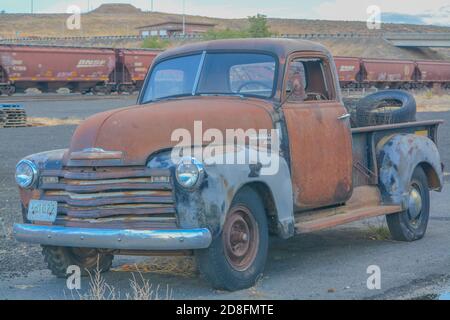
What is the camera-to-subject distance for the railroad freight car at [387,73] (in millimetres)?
63844

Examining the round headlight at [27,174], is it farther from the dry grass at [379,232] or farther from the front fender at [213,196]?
the dry grass at [379,232]

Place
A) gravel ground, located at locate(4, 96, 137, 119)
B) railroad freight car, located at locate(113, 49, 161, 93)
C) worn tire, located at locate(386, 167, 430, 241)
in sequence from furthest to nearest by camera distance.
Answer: railroad freight car, located at locate(113, 49, 161, 93)
gravel ground, located at locate(4, 96, 137, 119)
worn tire, located at locate(386, 167, 430, 241)

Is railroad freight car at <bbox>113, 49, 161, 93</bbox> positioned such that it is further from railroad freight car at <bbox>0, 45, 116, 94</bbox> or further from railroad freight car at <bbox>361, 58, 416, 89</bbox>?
railroad freight car at <bbox>361, 58, 416, 89</bbox>

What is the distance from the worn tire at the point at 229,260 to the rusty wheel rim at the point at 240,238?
0.01 meters

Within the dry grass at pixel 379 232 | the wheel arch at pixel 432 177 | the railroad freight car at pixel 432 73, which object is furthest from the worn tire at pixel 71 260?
the railroad freight car at pixel 432 73

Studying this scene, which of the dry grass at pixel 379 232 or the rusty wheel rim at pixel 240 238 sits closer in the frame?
the rusty wheel rim at pixel 240 238

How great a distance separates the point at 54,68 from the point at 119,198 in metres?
44.2

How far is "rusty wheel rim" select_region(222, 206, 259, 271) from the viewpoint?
631 cm

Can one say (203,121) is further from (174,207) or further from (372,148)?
(372,148)

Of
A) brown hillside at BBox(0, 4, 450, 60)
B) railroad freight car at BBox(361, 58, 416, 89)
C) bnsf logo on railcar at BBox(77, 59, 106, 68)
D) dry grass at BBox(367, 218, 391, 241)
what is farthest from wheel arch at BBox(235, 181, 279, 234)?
brown hillside at BBox(0, 4, 450, 60)

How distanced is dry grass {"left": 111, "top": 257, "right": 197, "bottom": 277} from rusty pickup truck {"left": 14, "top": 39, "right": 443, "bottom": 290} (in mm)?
294

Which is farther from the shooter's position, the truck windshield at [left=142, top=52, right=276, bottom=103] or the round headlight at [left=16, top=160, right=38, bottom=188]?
the truck windshield at [left=142, top=52, right=276, bottom=103]

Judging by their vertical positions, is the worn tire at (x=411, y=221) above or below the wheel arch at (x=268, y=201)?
below

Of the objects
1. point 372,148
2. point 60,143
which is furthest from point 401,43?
point 372,148
